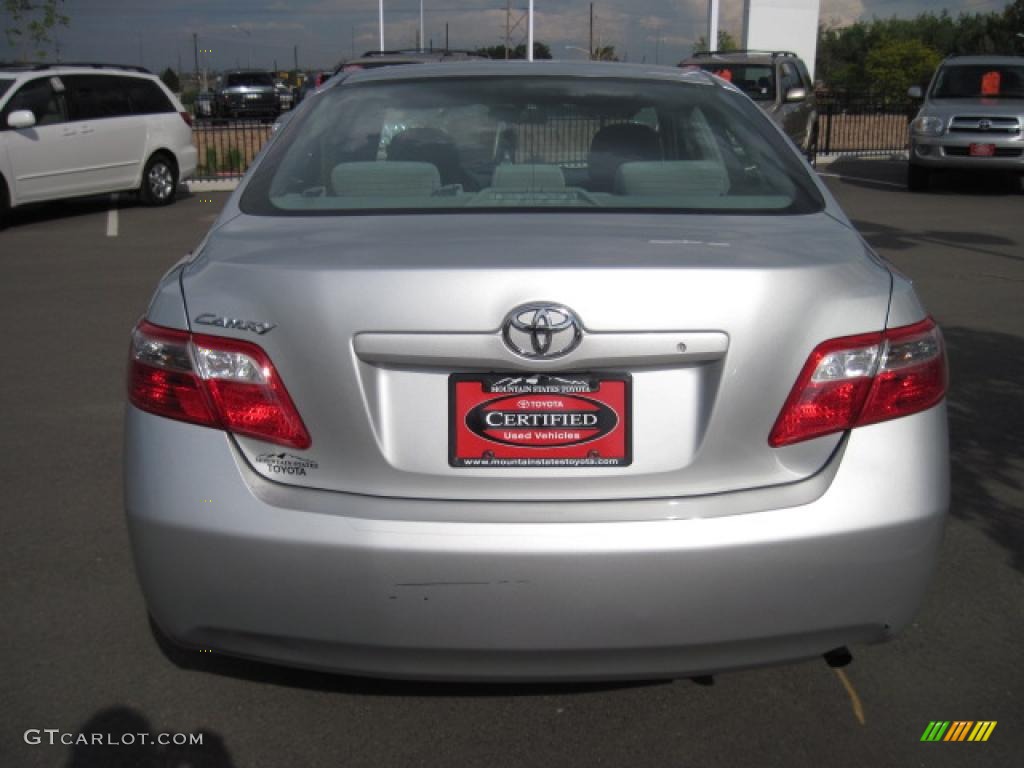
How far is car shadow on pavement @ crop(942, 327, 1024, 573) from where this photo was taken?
457 cm

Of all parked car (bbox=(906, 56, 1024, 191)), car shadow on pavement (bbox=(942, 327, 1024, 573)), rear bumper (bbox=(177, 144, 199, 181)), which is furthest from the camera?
parked car (bbox=(906, 56, 1024, 191))

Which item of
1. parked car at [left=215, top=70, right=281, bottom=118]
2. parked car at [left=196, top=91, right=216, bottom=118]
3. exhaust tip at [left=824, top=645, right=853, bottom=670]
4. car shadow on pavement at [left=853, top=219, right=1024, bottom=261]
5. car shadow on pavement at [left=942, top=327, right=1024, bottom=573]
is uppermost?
exhaust tip at [left=824, top=645, right=853, bottom=670]

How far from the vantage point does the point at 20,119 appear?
44.8ft

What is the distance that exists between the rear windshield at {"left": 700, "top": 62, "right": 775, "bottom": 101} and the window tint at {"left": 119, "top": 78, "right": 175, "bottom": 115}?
820 centimetres

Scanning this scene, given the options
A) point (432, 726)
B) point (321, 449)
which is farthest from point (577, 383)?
point (432, 726)

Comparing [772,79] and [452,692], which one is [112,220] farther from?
[452,692]

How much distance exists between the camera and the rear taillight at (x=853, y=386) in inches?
101

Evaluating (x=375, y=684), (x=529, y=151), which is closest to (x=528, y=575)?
(x=375, y=684)

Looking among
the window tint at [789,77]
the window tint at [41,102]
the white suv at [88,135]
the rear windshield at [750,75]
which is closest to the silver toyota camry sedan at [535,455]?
the white suv at [88,135]

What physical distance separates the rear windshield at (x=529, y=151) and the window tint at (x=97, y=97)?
12341 millimetres

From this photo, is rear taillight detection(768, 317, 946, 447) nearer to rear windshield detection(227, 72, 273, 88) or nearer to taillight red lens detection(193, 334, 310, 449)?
taillight red lens detection(193, 334, 310, 449)

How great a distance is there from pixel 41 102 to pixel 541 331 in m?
13.7

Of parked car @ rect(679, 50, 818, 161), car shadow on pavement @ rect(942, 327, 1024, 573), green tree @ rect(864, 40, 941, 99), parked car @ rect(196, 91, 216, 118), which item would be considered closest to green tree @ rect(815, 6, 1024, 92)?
green tree @ rect(864, 40, 941, 99)

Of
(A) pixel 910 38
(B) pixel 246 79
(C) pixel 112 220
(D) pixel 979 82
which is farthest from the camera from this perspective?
(A) pixel 910 38
